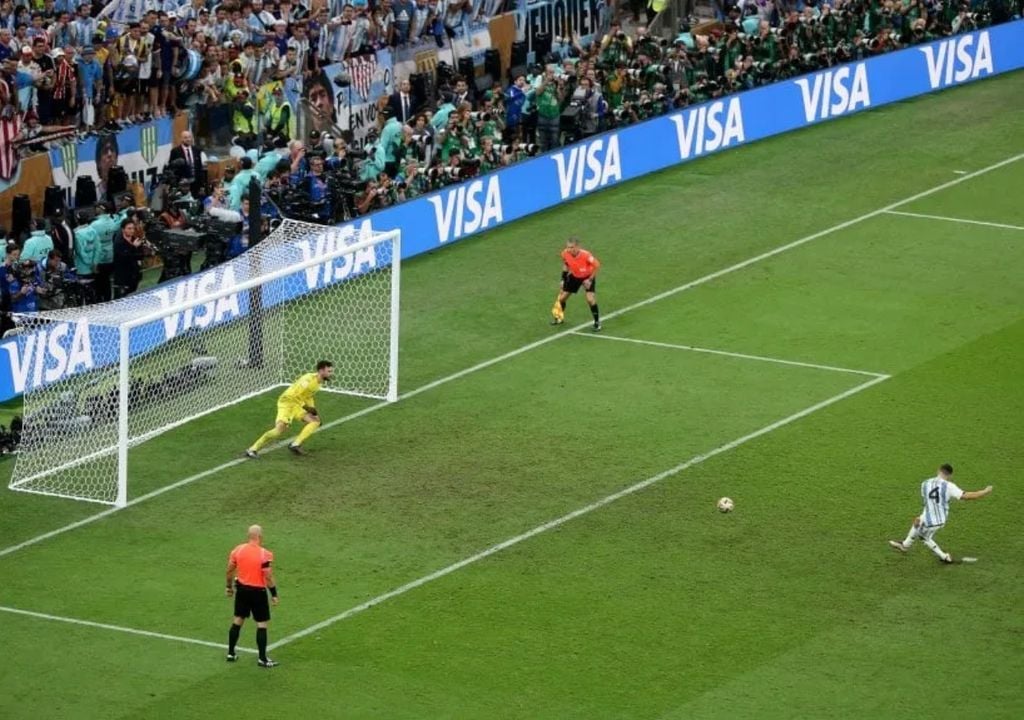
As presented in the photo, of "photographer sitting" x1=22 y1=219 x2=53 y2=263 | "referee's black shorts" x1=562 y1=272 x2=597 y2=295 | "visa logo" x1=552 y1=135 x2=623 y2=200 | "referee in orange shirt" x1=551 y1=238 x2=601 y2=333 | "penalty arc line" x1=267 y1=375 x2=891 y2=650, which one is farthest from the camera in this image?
"visa logo" x1=552 y1=135 x2=623 y2=200

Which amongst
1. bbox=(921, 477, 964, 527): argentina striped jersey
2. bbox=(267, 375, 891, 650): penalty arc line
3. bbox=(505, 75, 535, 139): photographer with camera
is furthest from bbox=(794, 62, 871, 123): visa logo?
bbox=(921, 477, 964, 527): argentina striped jersey

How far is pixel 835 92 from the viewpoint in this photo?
4884cm

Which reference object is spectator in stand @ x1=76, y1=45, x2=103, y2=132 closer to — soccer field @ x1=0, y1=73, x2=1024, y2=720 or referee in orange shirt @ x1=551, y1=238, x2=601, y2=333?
soccer field @ x1=0, y1=73, x2=1024, y2=720

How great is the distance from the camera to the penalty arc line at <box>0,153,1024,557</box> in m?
29.4

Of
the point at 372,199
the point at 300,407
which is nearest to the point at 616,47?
the point at 372,199

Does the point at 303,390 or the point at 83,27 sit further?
the point at 83,27

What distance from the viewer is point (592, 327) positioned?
3703 centimetres

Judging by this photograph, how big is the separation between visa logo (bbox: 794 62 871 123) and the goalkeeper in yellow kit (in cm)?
1978

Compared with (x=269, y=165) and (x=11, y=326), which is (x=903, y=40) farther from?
(x=11, y=326)

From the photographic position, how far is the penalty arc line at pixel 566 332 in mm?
29406

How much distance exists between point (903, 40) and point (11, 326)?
25195 mm

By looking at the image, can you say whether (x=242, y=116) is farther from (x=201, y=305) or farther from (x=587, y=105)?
(x=201, y=305)

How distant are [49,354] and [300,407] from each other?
12.1ft

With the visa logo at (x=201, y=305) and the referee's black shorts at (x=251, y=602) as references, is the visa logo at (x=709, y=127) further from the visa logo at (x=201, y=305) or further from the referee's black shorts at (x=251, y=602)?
the referee's black shorts at (x=251, y=602)
